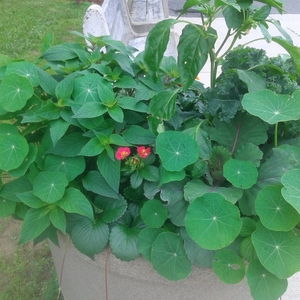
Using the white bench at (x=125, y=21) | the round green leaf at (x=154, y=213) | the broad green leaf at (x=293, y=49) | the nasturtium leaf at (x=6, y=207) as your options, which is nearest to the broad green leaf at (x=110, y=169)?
the round green leaf at (x=154, y=213)

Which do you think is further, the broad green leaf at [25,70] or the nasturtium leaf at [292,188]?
the broad green leaf at [25,70]

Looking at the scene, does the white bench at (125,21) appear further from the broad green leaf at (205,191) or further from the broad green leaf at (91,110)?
the broad green leaf at (205,191)

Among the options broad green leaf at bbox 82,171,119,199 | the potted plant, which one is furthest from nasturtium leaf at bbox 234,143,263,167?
broad green leaf at bbox 82,171,119,199

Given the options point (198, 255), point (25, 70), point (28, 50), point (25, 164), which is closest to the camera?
point (198, 255)

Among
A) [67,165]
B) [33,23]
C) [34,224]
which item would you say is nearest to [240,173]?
[67,165]

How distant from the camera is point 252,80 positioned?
143cm

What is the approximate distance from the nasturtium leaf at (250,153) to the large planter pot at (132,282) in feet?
1.23

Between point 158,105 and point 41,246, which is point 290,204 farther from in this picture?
point 41,246

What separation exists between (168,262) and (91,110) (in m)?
0.53

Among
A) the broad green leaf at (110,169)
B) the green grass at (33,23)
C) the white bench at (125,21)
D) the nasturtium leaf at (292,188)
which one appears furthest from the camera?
the green grass at (33,23)

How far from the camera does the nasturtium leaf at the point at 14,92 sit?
1346 mm

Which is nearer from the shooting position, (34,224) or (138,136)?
(34,224)

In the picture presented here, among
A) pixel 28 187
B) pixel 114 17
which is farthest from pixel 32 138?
pixel 114 17

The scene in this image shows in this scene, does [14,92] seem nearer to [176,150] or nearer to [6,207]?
[6,207]
